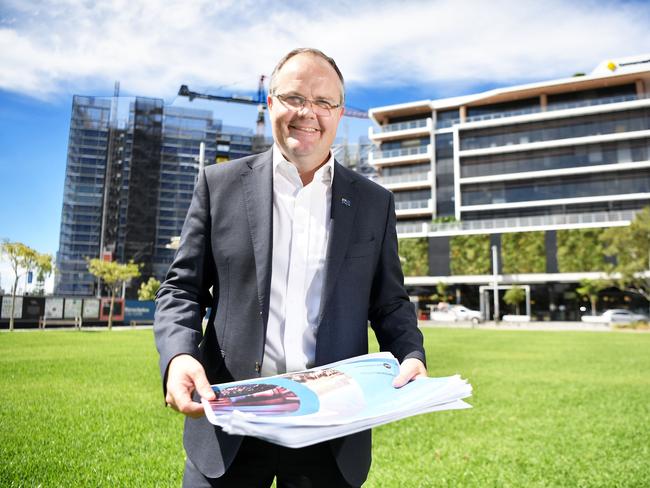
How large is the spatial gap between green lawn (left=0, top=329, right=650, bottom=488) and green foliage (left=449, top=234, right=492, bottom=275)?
144 feet

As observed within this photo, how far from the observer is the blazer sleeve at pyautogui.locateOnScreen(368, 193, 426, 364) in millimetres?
1869

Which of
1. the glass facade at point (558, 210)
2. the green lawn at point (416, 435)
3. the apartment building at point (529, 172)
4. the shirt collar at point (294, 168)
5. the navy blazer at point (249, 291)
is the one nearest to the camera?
the navy blazer at point (249, 291)

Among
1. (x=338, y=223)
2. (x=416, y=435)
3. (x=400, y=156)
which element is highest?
(x=400, y=156)

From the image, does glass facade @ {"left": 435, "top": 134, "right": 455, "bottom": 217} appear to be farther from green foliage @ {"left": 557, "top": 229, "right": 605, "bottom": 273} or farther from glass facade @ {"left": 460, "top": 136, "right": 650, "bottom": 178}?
green foliage @ {"left": 557, "top": 229, "right": 605, "bottom": 273}

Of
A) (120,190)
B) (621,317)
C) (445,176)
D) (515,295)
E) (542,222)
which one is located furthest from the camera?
(120,190)

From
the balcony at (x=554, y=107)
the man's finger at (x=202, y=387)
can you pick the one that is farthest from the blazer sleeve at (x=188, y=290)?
the balcony at (x=554, y=107)

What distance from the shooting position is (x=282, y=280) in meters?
1.79

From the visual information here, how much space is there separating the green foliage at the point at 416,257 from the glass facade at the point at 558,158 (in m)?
8.99

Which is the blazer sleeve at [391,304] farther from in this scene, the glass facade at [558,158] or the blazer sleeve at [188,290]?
the glass facade at [558,158]

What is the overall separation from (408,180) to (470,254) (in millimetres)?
12058

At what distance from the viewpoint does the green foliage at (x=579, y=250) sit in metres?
48.9

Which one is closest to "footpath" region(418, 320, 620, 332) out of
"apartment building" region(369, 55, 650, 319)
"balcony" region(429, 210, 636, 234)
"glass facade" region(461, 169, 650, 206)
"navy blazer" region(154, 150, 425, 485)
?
"apartment building" region(369, 55, 650, 319)

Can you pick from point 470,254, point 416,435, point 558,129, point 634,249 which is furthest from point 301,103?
point 558,129

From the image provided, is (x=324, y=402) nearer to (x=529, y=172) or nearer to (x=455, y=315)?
(x=455, y=315)
